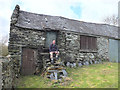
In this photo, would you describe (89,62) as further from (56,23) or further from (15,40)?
(15,40)

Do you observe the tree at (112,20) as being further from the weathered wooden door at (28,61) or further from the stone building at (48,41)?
the weathered wooden door at (28,61)

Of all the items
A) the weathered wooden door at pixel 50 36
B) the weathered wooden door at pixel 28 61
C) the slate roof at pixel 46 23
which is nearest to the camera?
the weathered wooden door at pixel 28 61

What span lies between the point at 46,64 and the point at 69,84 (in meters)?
3.07

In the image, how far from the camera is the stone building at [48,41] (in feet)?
34.7

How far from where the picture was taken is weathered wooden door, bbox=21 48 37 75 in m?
10.6

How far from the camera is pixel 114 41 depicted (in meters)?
15.7

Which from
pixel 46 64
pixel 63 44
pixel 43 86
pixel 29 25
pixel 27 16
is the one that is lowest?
pixel 43 86

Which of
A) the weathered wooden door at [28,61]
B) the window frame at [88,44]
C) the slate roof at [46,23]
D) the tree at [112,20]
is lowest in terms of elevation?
the weathered wooden door at [28,61]

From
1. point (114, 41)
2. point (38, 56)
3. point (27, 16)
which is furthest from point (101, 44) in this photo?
point (27, 16)

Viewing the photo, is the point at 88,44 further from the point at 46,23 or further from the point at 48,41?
the point at 46,23

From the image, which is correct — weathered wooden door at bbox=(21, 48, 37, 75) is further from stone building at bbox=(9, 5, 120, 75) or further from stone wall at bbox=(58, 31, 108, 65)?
stone wall at bbox=(58, 31, 108, 65)

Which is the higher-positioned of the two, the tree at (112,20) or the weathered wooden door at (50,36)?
the tree at (112,20)

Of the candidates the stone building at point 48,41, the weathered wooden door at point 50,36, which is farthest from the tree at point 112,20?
the weathered wooden door at point 50,36

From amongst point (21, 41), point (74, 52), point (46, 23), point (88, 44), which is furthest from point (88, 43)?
point (21, 41)
